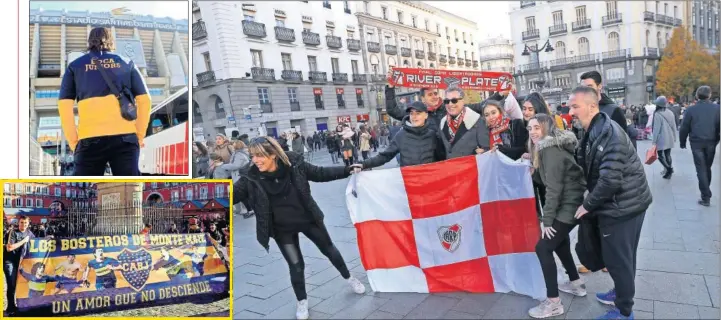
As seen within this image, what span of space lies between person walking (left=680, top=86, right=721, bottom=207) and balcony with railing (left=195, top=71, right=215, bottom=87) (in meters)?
5.35

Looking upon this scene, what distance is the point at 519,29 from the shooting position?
1217 centimetres

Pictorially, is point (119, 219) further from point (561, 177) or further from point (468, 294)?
point (561, 177)

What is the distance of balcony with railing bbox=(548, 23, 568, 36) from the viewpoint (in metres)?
11.6

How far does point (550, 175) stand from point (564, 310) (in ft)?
2.95

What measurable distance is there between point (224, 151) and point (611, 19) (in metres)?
14.8

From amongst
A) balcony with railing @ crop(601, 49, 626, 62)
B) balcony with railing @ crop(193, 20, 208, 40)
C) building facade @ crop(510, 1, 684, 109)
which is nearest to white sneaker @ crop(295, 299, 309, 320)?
balcony with railing @ crop(193, 20, 208, 40)

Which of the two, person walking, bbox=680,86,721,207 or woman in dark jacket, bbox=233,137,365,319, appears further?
person walking, bbox=680,86,721,207

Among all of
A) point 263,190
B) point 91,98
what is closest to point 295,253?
point 263,190

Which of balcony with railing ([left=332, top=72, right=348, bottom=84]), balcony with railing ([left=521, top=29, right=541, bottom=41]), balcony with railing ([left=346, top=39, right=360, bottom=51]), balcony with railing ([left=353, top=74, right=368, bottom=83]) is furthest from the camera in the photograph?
balcony with railing ([left=521, top=29, right=541, bottom=41])

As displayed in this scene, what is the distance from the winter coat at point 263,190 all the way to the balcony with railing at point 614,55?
514 inches

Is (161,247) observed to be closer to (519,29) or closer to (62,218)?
(62,218)

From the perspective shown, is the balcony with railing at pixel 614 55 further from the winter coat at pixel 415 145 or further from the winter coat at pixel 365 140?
the winter coat at pixel 415 145

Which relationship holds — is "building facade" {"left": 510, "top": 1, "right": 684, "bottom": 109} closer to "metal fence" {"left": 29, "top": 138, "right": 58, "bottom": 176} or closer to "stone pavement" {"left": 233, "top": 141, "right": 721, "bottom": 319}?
"stone pavement" {"left": 233, "top": 141, "right": 721, "bottom": 319}

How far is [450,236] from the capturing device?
3160 millimetres
